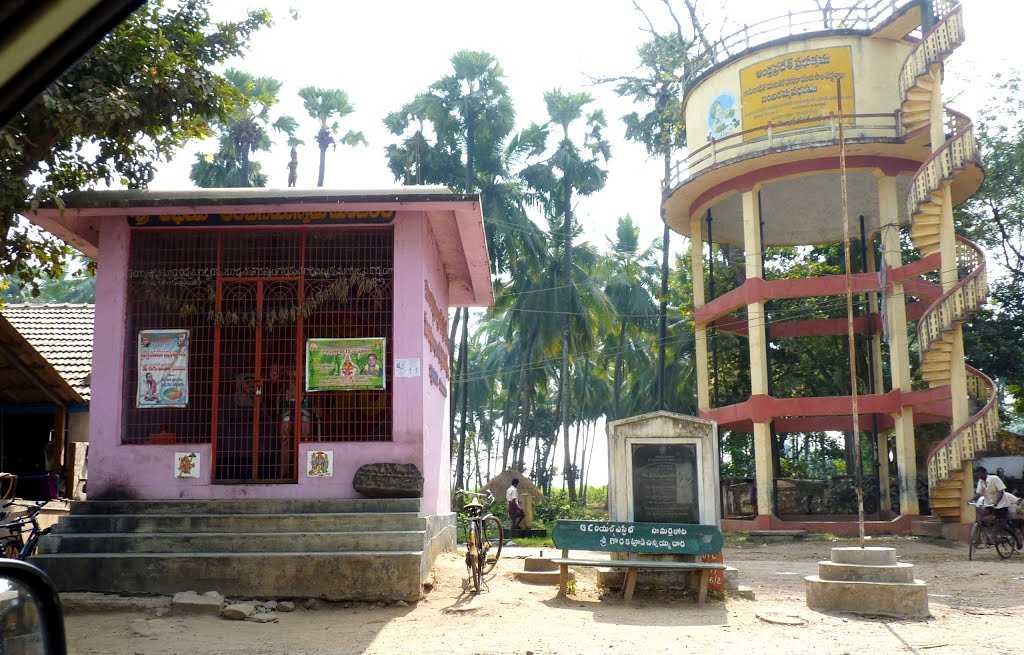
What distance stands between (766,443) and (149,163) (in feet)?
58.5

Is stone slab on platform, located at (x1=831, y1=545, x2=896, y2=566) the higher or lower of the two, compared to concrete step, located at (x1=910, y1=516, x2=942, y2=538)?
higher

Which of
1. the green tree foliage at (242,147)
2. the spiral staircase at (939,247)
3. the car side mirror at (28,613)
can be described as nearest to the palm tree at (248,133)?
the green tree foliage at (242,147)

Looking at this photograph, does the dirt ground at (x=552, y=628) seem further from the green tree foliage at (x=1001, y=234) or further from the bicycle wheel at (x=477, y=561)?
the green tree foliage at (x=1001, y=234)

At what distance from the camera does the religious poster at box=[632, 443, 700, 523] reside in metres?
11.6

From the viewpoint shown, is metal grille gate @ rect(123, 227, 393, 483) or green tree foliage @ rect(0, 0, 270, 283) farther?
metal grille gate @ rect(123, 227, 393, 483)

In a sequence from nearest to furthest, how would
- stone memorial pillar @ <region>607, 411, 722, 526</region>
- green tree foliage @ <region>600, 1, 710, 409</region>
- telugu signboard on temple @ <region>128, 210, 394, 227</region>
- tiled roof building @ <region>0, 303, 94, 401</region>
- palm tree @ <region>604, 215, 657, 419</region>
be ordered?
stone memorial pillar @ <region>607, 411, 722, 526</region> < telugu signboard on temple @ <region>128, 210, 394, 227</region> < tiled roof building @ <region>0, 303, 94, 401</region> < green tree foliage @ <region>600, 1, 710, 409</region> < palm tree @ <region>604, 215, 657, 419</region>

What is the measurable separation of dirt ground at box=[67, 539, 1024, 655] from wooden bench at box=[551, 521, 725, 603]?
331 millimetres

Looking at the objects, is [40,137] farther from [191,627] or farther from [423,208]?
[191,627]

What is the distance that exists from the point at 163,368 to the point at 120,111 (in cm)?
359

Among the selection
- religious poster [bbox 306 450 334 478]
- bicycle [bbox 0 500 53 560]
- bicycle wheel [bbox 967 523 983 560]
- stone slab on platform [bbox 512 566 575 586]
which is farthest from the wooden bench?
bicycle wheel [bbox 967 523 983 560]

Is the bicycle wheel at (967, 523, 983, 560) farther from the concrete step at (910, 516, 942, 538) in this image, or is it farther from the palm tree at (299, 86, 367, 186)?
the palm tree at (299, 86, 367, 186)

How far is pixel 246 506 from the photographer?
1116 centimetres

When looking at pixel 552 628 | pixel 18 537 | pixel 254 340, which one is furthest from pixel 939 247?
pixel 18 537

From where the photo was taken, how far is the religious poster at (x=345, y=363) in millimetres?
11945
